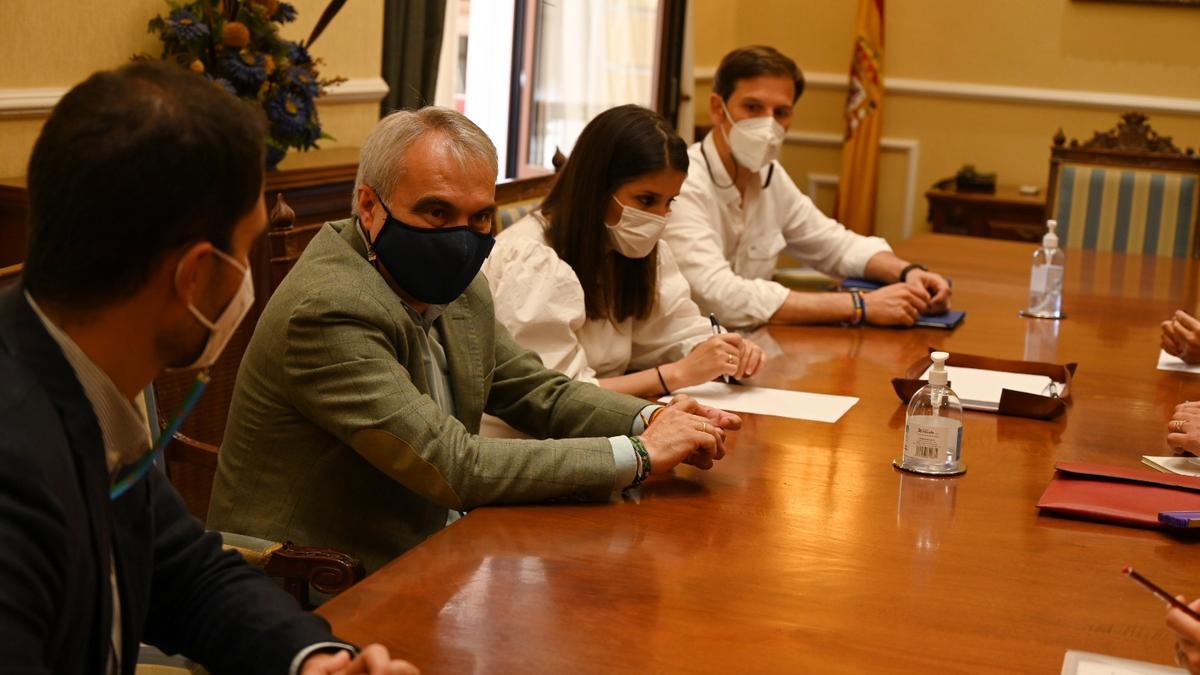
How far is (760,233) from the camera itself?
3.92m

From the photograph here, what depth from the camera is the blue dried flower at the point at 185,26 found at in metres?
2.98

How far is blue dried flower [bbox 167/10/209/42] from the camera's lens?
117 inches

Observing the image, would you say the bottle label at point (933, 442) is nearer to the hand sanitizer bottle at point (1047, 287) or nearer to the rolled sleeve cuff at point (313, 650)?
the rolled sleeve cuff at point (313, 650)

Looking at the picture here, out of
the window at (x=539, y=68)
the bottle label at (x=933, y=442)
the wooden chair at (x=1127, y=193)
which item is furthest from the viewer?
the window at (x=539, y=68)

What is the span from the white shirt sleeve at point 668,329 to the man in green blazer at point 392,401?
31.2 inches

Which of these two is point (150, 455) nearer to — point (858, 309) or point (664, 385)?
point (664, 385)

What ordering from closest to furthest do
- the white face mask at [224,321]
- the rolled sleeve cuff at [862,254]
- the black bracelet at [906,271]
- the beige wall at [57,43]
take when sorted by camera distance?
the white face mask at [224,321] < the beige wall at [57,43] < the black bracelet at [906,271] < the rolled sleeve cuff at [862,254]

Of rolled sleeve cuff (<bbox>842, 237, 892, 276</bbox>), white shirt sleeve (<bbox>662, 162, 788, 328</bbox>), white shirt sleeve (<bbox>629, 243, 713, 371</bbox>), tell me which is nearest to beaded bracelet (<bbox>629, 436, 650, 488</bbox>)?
white shirt sleeve (<bbox>629, 243, 713, 371</bbox>)

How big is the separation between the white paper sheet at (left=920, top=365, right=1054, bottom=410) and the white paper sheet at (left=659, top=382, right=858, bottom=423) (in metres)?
0.20

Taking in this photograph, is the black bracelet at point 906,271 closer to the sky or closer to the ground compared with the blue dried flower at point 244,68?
closer to the ground

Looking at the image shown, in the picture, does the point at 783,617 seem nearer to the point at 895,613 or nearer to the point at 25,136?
the point at 895,613

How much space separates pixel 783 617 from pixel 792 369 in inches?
52.2

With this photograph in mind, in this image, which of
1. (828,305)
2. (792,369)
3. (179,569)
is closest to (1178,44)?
(828,305)

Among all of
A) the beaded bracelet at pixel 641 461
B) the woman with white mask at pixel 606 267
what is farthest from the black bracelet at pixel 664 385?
the beaded bracelet at pixel 641 461
